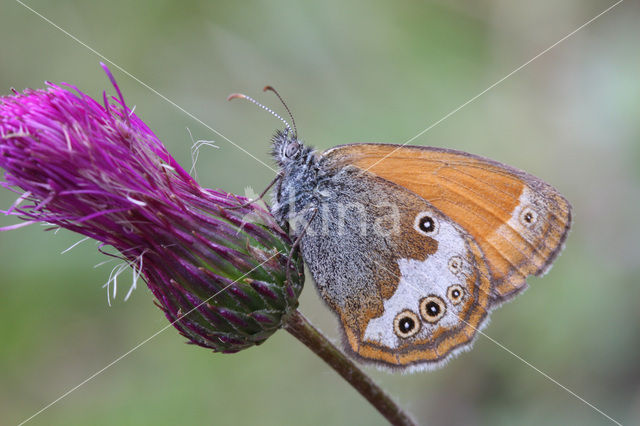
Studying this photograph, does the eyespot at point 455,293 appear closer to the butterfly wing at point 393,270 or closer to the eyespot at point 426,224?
the butterfly wing at point 393,270

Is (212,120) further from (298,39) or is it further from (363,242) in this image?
(363,242)

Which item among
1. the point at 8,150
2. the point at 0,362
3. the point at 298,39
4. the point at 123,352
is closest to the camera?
the point at 8,150

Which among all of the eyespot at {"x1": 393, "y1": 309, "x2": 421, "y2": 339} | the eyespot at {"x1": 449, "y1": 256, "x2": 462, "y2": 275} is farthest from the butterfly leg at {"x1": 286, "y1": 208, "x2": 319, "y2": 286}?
the eyespot at {"x1": 449, "y1": 256, "x2": 462, "y2": 275}

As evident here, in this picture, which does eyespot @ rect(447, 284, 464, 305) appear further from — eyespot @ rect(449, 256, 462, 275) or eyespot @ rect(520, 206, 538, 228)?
eyespot @ rect(520, 206, 538, 228)

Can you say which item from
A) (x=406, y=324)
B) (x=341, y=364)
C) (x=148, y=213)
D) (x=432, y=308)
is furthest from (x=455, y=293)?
(x=148, y=213)

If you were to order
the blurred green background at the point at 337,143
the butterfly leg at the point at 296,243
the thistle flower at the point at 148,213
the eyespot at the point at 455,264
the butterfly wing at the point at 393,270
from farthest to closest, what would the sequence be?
the blurred green background at the point at 337,143, the eyespot at the point at 455,264, the butterfly wing at the point at 393,270, the butterfly leg at the point at 296,243, the thistle flower at the point at 148,213

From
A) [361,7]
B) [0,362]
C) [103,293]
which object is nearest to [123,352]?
[103,293]

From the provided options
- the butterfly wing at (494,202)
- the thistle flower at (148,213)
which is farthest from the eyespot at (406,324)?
the thistle flower at (148,213)
